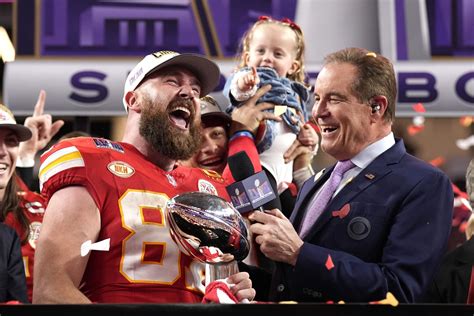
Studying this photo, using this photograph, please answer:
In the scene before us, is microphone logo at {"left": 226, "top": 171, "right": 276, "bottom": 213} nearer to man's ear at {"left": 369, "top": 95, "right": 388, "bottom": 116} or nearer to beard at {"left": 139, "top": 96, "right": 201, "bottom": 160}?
beard at {"left": 139, "top": 96, "right": 201, "bottom": 160}

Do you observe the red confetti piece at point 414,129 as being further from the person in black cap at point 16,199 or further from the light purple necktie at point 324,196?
the light purple necktie at point 324,196

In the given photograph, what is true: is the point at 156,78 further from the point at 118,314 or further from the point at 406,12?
the point at 406,12

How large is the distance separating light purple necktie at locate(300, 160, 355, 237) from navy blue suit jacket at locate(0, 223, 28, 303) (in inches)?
39.7

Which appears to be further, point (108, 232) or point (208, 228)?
point (108, 232)

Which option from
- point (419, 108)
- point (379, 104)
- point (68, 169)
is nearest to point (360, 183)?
point (379, 104)

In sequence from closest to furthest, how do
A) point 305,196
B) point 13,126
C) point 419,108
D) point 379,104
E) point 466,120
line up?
point 379,104, point 305,196, point 13,126, point 419,108, point 466,120

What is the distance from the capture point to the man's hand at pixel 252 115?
3.65m

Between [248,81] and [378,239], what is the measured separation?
43.4 inches

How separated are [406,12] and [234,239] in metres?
3.49

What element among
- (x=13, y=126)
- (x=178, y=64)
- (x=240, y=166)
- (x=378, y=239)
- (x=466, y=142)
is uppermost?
(x=178, y=64)

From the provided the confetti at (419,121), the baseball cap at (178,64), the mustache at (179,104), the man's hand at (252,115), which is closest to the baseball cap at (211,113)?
the man's hand at (252,115)

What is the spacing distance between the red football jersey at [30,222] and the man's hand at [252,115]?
841 mm

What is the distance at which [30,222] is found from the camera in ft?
12.3

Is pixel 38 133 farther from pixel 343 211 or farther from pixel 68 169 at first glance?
pixel 343 211
